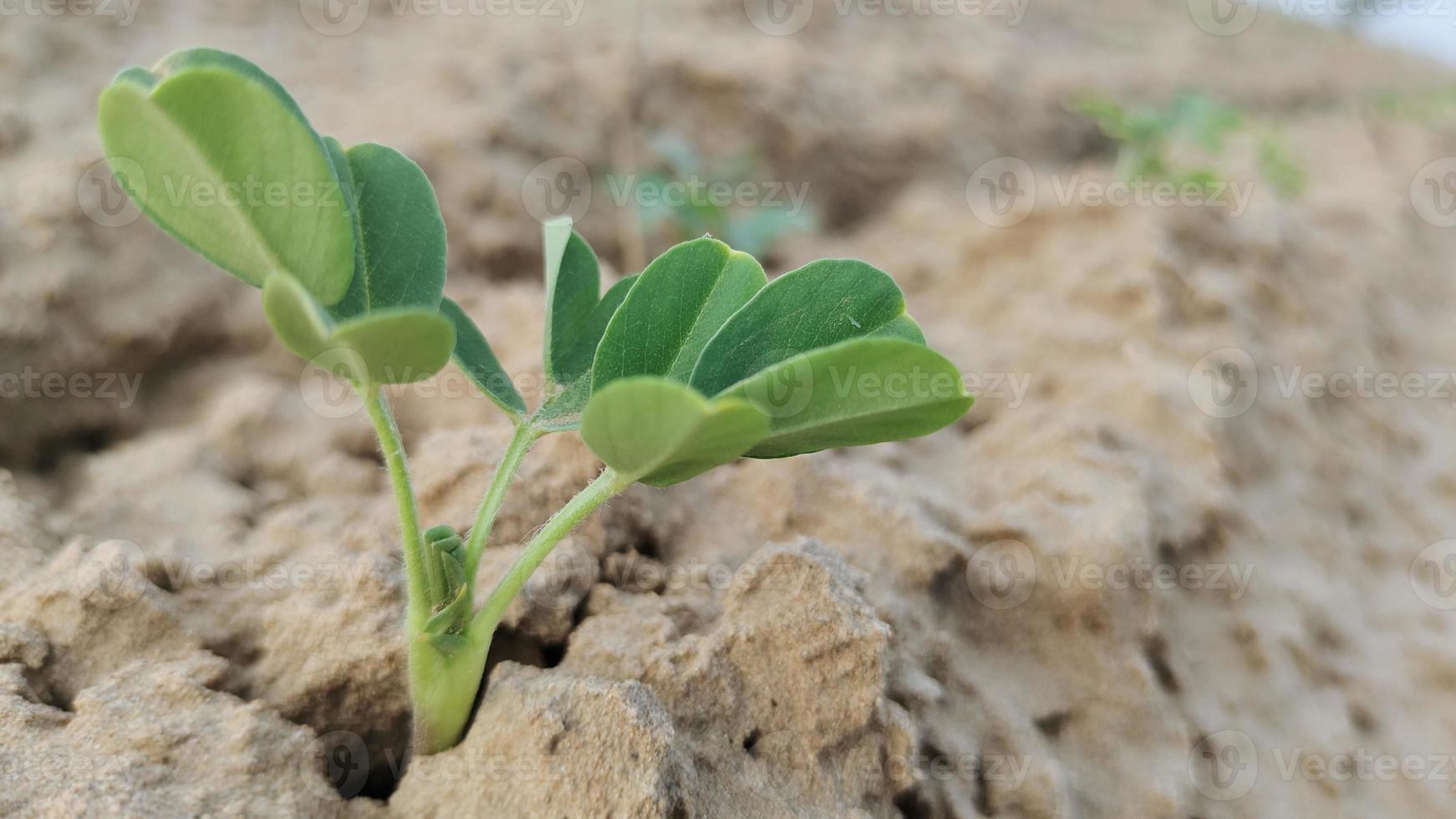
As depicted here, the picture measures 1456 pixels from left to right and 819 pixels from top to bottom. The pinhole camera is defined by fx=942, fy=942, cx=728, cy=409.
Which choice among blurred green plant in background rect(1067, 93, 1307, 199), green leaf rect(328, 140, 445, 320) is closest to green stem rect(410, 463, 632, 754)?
green leaf rect(328, 140, 445, 320)

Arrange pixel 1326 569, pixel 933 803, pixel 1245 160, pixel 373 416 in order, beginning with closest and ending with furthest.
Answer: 1. pixel 373 416
2. pixel 933 803
3. pixel 1326 569
4. pixel 1245 160

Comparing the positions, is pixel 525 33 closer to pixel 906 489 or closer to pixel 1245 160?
pixel 906 489

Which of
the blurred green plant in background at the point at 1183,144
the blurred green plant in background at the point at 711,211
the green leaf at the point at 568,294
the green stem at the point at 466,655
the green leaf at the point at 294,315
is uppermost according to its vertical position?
the green leaf at the point at 294,315

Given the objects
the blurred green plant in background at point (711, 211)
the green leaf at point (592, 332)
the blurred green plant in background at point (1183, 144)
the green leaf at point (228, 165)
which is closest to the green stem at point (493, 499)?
the green leaf at point (592, 332)

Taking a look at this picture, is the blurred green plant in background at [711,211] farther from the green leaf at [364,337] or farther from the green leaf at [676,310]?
the green leaf at [364,337]

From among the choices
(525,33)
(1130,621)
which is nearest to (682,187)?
(525,33)

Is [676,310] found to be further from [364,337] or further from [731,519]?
[731,519]

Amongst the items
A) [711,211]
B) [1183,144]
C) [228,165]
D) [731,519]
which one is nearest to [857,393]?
[228,165]
